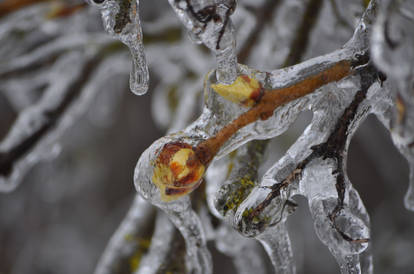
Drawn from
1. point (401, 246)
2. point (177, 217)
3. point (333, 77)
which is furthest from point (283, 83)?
point (401, 246)

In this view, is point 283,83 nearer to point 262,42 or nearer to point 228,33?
point 228,33

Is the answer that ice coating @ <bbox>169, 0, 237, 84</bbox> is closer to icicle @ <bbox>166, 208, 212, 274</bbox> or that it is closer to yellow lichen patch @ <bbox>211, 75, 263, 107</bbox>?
yellow lichen patch @ <bbox>211, 75, 263, 107</bbox>

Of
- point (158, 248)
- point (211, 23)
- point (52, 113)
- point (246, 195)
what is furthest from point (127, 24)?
point (52, 113)

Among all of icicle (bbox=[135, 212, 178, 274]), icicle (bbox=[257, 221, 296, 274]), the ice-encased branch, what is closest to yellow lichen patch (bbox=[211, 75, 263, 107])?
icicle (bbox=[257, 221, 296, 274])

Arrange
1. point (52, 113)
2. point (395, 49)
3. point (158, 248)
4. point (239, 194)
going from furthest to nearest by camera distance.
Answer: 1. point (52, 113)
2. point (158, 248)
3. point (239, 194)
4. point (395, 49)

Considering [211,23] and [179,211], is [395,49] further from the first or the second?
[179,211]

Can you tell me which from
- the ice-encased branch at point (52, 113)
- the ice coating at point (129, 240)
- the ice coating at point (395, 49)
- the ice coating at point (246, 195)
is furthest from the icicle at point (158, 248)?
the ice coating at point (395, 49)
